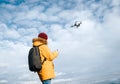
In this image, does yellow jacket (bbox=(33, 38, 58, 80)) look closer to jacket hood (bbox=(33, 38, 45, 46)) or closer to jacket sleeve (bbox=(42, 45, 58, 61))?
jacket sleeve (bbox=(42, 45, 58, 61))

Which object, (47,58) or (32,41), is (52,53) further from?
(32,41)

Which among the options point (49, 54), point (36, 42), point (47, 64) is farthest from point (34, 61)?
point (36, 42)

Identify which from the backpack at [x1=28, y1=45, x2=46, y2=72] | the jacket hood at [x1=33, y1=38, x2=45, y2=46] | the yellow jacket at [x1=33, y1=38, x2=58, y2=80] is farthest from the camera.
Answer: the jacket hood at [x1=33, y1=38, x2=45, y2=46]

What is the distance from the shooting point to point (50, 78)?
468 inches

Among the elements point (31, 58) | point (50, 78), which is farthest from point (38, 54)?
point (50, 78)

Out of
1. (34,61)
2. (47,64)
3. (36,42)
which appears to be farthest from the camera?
(36,42)

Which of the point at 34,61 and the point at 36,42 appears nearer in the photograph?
the point at 34,61

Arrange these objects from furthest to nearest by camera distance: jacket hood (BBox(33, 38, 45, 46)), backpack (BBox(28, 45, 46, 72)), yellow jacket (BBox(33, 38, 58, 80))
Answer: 1. jacket hood (BBox(33, 38, 45, 46))
2. yellow jacket (BBox(33, 38, 58, 80))
3. backpack (BBox(28, 45, 46, 72))

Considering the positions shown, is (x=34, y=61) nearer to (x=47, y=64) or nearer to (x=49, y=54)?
(x=47, y=64)

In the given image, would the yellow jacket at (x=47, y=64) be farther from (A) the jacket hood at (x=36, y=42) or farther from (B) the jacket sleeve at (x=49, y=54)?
(A) the jacket hood at (x=36, y=42)

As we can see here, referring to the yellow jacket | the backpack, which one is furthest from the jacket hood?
the backpack

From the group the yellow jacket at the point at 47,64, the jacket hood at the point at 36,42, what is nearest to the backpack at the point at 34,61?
the yellow jacket at the point at 47,64

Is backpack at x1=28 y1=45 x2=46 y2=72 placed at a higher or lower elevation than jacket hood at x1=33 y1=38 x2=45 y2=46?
lower

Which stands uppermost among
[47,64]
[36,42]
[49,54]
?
[36,42]
